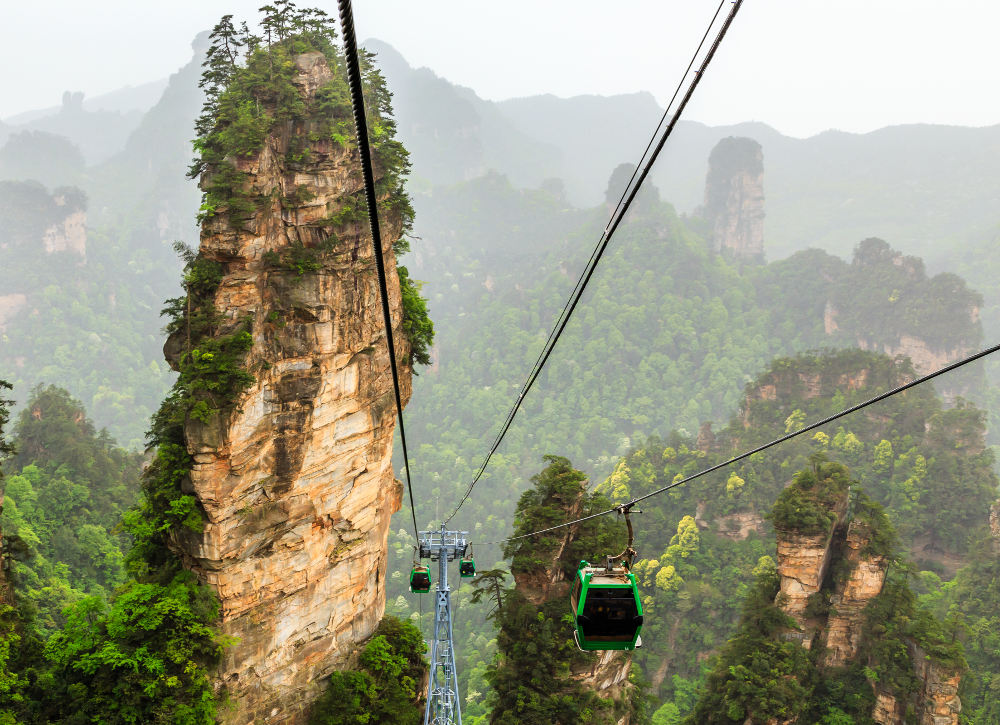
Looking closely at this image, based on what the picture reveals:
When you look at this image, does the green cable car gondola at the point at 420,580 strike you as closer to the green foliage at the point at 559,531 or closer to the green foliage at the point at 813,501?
the green foliage at the point at 559,531

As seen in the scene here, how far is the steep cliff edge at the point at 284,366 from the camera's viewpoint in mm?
18453

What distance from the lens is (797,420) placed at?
5638cm

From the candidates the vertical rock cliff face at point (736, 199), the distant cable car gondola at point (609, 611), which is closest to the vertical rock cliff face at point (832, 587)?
the distant cable car gondola at point (609, 611)

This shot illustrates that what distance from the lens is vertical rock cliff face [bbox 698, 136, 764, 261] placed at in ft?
406

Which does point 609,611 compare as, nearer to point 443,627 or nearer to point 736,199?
point 443,627

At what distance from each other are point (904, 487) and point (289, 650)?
45.0 m

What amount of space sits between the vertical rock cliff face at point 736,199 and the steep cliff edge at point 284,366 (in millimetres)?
114912

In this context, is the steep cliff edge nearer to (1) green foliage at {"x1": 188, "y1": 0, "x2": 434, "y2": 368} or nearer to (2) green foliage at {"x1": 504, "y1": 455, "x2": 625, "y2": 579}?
(1) green foliage at {"x1": 188, "y1": 0, "x2": 434, "y2": 368}

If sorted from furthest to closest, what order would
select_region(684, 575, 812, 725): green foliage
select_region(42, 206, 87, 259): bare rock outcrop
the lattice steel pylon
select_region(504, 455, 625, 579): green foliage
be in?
1. select_region(42, 206, 87, 259): bare rock outcrop
2. select_region(684, 575, 812, 725): green foliage
3. select_region(504, 455, 625, 579): green foliage
4. the lattice steel pylon

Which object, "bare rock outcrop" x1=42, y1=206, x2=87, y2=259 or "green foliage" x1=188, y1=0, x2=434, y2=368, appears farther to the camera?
"bare rock outcrop" x1=42, y1=206, x2=87, y2=259

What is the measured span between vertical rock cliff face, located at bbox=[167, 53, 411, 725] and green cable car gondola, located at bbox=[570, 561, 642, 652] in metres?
12.0

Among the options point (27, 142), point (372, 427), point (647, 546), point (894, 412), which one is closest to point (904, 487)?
point (894, 412)

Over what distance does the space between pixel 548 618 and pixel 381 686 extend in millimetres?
6444

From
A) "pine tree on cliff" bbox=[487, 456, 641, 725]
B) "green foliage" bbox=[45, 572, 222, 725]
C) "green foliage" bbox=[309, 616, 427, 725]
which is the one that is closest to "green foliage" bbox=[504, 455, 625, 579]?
"pine tree on cliff" bbox=[487, 456, 641, 725]
